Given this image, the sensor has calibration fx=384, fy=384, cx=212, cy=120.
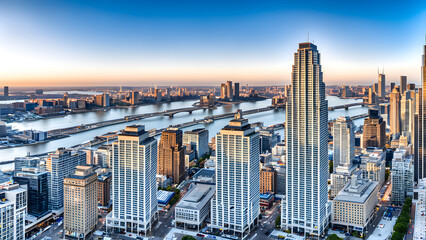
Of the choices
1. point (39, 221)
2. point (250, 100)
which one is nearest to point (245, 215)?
point (39, 221)

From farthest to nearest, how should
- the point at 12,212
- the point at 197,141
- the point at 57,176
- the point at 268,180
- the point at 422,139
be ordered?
1. the point at 197,141
2. the point at 422,139
3. the point at 268,180
4. the point at 57,176
5. the point at 12,212

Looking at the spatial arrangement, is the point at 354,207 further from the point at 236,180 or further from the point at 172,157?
the point at 172,157

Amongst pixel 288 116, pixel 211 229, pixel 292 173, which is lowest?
pixel 211 229

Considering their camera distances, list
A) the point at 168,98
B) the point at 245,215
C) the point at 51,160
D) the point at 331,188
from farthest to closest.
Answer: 1. the point at 168,98
2. the point at 331,188
3. the point at 51,160
4. the point at 245,215

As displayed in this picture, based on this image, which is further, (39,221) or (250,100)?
(250,100)

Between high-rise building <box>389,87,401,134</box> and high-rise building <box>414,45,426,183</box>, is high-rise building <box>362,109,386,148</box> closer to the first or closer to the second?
high-rise building <box>389,87,401,134</box>

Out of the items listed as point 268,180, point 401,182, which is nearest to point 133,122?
point 268,180

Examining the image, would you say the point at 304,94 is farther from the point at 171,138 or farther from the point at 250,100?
the point at 250,100
